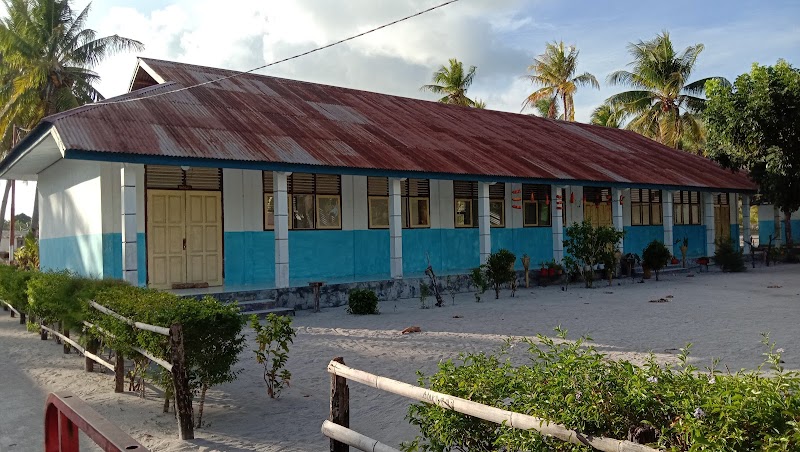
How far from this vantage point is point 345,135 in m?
16.2

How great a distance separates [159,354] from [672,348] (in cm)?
661

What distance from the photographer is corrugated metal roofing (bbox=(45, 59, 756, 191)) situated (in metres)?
12.8

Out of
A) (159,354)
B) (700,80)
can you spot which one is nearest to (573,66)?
(700,80)

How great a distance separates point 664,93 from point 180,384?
111ft

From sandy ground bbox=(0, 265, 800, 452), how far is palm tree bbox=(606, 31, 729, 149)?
19.1 metres

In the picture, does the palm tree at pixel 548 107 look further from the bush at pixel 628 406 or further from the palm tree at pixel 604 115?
the bush at pixel 628 406

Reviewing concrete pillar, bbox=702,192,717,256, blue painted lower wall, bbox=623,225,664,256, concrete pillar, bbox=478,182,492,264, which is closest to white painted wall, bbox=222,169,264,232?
concrete pillar, bbox=478,182,492,264

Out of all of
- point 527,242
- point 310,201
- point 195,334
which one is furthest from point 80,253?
point 527,242

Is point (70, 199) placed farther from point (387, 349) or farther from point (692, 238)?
point (692, 238)

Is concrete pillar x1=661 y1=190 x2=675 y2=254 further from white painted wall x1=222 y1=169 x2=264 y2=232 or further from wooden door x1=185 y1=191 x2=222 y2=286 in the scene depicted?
wooden door x1=185 y1=191 x2=222 y2=286

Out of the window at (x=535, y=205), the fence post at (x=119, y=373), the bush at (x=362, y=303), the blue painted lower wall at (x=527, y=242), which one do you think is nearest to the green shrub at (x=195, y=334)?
the fence post at (x=119, y=373)

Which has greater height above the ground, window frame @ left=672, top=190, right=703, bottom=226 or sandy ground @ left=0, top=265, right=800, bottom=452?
window frame @ left=672, top=190, right=703, bottom=226

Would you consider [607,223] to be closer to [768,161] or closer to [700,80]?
[768,161]

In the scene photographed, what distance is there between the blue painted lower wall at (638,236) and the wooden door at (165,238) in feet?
48.1
